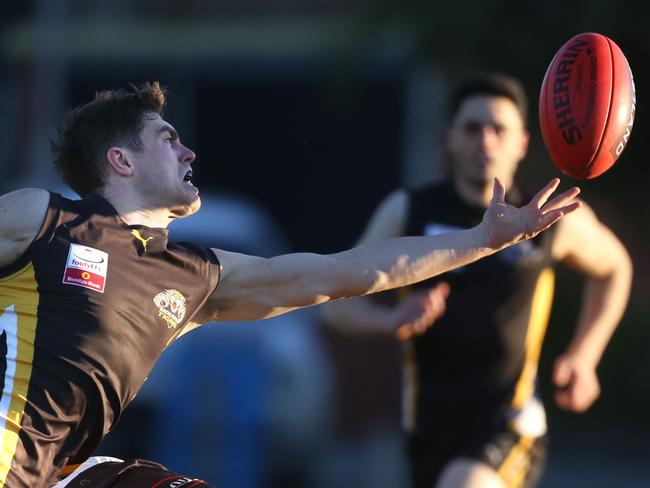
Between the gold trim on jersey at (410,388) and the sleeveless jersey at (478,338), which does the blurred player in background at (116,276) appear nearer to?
the sleeveless jersey at (478,338)

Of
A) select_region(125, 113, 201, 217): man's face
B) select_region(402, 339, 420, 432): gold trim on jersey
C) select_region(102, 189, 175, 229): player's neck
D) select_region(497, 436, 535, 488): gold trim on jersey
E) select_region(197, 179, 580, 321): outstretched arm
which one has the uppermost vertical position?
select_region(125, 113, 201, 217): man's face

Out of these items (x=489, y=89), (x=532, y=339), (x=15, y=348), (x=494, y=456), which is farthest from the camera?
(x=489, y=89)

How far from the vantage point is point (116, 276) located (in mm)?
4852

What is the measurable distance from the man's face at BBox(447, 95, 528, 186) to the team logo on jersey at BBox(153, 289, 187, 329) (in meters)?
2.27

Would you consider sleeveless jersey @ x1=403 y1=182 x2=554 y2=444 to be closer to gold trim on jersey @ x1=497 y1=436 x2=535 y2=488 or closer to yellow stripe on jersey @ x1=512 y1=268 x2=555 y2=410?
yellow stripe on jersey @ x1=512 y1=268 x2=555 y2=410

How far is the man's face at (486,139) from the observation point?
22.5 ft

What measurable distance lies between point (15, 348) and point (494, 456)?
2.70 m

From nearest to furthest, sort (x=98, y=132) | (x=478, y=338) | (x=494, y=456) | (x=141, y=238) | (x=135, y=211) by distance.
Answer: (x=141, y=238), (x=135, y=211), (x=98, y=132), (x=494, y=456), (x=478, y=338)

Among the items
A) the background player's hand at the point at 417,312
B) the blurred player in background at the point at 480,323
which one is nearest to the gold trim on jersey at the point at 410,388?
the blurred player in background at the point at 480,323

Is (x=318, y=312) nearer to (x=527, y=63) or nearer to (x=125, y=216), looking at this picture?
(x=527, y=63)

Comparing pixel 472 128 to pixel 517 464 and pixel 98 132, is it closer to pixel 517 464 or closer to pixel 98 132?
pixel 517 464

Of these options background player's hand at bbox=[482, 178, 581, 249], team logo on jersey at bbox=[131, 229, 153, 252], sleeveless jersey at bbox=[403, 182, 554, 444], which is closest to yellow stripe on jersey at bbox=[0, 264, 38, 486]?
team logo on jersey at bbox=[131, 229, 153, 252]

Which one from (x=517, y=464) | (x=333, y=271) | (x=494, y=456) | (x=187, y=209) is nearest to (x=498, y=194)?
(x=333, y=271)

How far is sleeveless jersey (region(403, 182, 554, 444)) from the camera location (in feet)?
22.4
